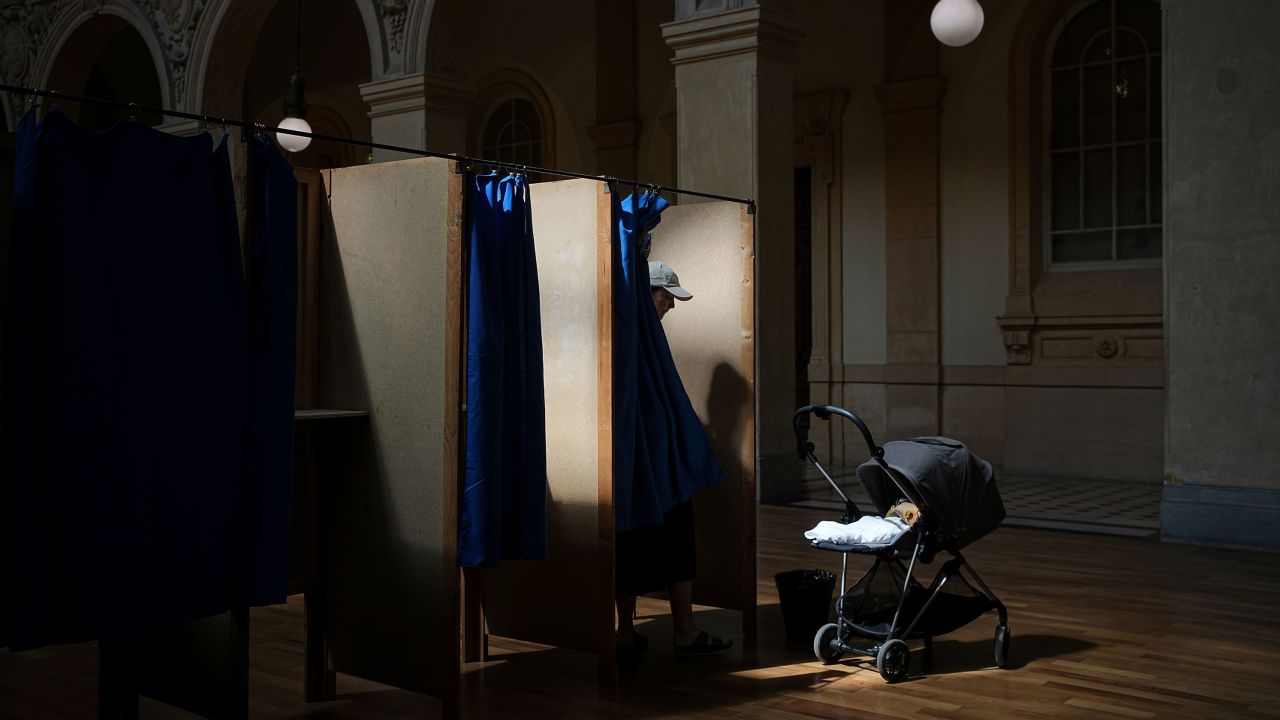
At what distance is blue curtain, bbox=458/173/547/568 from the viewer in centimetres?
389

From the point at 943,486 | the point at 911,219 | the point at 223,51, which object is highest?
the point at 223,51

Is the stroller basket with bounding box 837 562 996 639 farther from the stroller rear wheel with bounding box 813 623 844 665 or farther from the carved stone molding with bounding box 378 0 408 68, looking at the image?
the carved stone molding with bounding box 378 0 408 68

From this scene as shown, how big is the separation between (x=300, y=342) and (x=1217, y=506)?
5.63m

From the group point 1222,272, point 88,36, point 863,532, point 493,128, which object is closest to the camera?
point 863,532

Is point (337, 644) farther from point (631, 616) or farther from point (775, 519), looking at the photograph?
point (775, 519)

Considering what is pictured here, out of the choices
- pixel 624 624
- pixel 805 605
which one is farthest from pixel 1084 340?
pixel 624 624

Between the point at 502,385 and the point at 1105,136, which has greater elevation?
the point at 1105,136

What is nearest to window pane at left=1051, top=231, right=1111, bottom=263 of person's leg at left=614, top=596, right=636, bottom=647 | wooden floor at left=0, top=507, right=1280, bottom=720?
wooden floor at left=0, top=507, right=1280, bottom=720

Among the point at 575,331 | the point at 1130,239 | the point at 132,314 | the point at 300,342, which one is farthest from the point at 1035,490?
the point at 132,314

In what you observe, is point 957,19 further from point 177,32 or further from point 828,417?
point 177,32

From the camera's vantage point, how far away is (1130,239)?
34.9 feet

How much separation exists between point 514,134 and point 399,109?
4007 mm

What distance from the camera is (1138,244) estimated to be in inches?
417

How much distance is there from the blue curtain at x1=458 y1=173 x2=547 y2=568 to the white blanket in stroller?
1.09m
